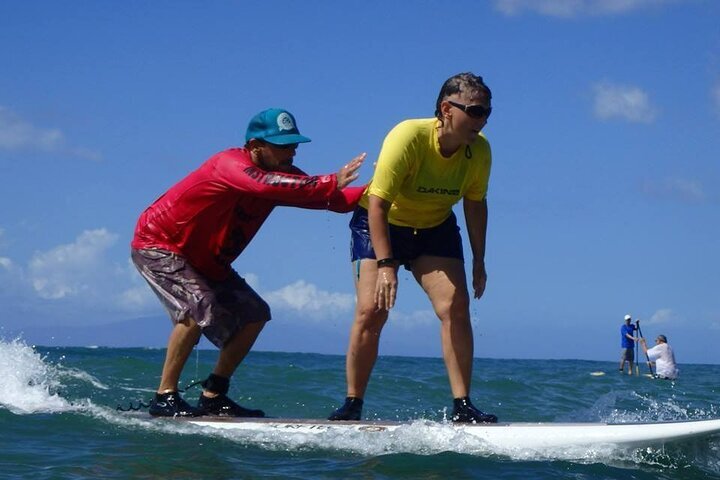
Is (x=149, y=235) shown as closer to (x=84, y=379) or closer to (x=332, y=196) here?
(x=332, y=196)

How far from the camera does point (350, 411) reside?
6676mm

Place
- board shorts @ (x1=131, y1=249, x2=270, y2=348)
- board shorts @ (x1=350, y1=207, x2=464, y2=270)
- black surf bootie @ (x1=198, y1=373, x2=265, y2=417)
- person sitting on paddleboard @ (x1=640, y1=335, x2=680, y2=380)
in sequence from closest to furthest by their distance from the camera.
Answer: board shorts @ (x1=350, y1=207, x2=464, y2=270)
board shorts @ (x1=131, y1=249, x2=270, y2=348)
black surf bootie @ (x1=198, y1=373, x2=265, y2=417)
person sitting on paddleboard @ (x1=640, y1=335, x2=680, y2=380)

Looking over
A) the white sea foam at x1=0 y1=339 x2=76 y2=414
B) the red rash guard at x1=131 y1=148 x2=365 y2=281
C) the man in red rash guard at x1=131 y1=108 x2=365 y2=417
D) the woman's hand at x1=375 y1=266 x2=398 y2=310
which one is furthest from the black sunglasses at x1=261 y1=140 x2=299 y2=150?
the white sea foam at x1=0 y1=339 x2=76 y2=414

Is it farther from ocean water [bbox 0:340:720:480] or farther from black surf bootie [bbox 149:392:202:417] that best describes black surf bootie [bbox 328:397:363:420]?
black surf bootie [bbox 149:392:202:417]

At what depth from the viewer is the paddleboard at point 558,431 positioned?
225 inches

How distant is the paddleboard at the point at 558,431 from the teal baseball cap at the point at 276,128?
175cm

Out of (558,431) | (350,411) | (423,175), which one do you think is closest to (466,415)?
(558,431)

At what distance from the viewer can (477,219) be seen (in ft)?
22.1

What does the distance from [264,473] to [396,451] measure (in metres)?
0.84

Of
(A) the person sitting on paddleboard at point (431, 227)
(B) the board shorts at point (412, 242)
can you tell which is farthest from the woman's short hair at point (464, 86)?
(B) the board shorts at point (412, 242)

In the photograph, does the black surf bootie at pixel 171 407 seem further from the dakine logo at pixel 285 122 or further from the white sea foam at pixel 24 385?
the dakine logo at pixel 285 122

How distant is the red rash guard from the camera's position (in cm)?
638

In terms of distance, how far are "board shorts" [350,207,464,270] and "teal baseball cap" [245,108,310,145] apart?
2.11ft

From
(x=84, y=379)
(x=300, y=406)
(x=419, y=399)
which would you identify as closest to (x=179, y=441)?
(x=300, y=406)
